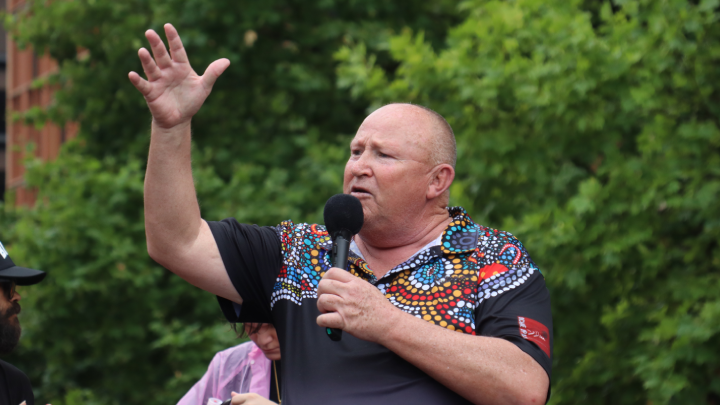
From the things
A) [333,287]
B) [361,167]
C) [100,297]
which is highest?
[361,167]

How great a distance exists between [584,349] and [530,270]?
4.29m

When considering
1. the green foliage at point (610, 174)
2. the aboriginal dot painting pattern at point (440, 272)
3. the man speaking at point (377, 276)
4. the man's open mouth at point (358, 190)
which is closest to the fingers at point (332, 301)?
the man speaking at point (377, 276)

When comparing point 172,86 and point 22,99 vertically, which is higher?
point 172,86

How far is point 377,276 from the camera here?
9.75 ft

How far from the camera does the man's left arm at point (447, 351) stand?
8.19ft

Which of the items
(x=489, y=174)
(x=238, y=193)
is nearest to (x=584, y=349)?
(x=489, y=174)

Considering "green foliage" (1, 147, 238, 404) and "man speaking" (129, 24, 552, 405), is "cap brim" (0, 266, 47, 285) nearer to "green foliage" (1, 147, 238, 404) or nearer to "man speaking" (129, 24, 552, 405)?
"man speaking" (129, 24, 552, 405)

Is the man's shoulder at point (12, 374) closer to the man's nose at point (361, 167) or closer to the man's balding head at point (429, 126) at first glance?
the man's nose at point (361, 167)

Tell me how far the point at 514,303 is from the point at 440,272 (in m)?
0.28

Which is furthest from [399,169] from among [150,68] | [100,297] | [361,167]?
[100,297]

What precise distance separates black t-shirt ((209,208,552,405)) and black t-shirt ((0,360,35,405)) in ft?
3.25

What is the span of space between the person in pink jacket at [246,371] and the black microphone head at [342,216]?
134 cm

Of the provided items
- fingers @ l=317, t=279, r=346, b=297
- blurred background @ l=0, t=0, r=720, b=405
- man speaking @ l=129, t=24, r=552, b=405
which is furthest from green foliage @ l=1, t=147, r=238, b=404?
fingers @ l=317, t=279, r=346, b=297

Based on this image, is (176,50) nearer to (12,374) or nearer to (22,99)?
(12,374)
